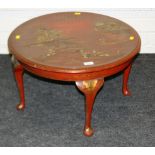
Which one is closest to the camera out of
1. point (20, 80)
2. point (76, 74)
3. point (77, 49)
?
point (76, 74)

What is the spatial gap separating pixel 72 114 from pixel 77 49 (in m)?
0.74

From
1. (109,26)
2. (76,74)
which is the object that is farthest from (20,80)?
(109,26)

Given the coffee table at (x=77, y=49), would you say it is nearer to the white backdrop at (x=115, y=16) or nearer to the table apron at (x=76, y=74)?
the table apron at (x=76, y=74)

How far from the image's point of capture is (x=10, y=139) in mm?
2654

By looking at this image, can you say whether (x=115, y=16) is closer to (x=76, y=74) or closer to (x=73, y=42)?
(x=73, y=42)

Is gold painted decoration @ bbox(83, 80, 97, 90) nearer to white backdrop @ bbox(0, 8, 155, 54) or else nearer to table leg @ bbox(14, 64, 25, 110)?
table leg @ bbox(14, 64, 25, 110)

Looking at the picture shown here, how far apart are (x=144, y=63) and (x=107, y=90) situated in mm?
729

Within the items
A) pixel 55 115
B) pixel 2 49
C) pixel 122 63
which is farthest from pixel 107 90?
pixel 2 49

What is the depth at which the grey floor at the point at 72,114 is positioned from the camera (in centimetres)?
265

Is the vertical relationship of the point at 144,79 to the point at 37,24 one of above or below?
below

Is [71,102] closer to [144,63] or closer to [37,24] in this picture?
[37,24]

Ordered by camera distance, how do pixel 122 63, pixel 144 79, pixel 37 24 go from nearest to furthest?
pixel 122 63, pixel 37 24, pixel 144 79

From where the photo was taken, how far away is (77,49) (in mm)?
2484

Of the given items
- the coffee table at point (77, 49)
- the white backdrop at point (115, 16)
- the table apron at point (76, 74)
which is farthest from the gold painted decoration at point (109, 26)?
the white backdrop at point (115, 16)
